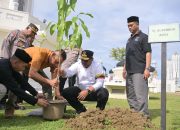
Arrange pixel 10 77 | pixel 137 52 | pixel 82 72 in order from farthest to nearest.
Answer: pixel 137 52 < pixel 82 72 < pixel 10 77

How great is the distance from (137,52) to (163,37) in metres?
1.39

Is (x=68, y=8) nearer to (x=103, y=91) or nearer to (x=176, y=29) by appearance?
(x=103, y=91)

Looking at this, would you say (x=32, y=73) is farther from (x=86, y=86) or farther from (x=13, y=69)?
(x=86, y=86)

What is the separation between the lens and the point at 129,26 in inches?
201

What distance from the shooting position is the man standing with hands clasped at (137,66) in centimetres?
481

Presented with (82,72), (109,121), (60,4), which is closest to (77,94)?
(82,72)

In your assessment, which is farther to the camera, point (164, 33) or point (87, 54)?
point (87, 54)

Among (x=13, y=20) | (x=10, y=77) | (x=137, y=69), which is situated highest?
(x=13, y=20)

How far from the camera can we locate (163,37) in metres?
3.66

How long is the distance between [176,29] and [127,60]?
1726mm

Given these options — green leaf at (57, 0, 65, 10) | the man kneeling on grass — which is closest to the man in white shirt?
green leaf at (57, 0, 65, 10)

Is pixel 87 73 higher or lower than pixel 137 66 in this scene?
lower

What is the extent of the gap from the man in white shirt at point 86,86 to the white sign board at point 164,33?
1212 mm

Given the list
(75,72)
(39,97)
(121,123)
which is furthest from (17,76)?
(121,123)
